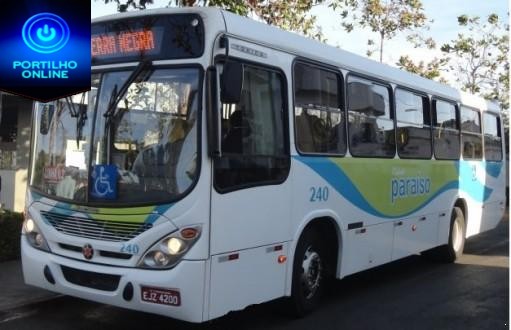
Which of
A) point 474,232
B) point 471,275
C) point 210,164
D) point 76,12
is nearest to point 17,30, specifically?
point 76,12

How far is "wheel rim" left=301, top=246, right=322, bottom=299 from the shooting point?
6.55 metres

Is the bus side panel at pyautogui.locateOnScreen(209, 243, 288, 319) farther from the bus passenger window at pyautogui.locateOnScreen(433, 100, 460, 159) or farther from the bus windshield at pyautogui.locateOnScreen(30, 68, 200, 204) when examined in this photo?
the bus passenger window at pyautogui.locateOnScreen(433, 100, 460, 159)

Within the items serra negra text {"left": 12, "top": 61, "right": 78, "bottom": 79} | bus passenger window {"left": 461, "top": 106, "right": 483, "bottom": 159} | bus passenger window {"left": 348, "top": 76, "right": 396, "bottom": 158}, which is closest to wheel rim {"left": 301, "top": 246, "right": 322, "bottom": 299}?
bus passenger window {"left": 348, "top": 76, "right": 396, "bottom": 158}

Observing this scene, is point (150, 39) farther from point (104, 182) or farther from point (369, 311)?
point (369, 311)

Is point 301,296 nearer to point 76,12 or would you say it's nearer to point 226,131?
point 226,131

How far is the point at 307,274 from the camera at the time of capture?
6598 millimetres

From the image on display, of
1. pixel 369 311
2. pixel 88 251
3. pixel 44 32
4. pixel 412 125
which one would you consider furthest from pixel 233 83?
pixel 44 32

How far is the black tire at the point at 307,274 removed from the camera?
20.9 feet

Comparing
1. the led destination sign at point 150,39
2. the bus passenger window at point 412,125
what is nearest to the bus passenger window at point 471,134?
the bus passenger window at point 412,125

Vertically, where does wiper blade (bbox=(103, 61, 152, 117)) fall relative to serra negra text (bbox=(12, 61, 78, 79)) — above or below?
below

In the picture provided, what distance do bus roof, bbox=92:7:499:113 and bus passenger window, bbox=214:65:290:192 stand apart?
0.32 m

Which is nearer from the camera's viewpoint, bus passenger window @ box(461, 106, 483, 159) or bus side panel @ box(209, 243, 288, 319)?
bus side panel @ box(209, 243, 288, 319)

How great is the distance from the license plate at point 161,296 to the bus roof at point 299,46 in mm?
2204

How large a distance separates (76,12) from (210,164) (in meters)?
4.31
